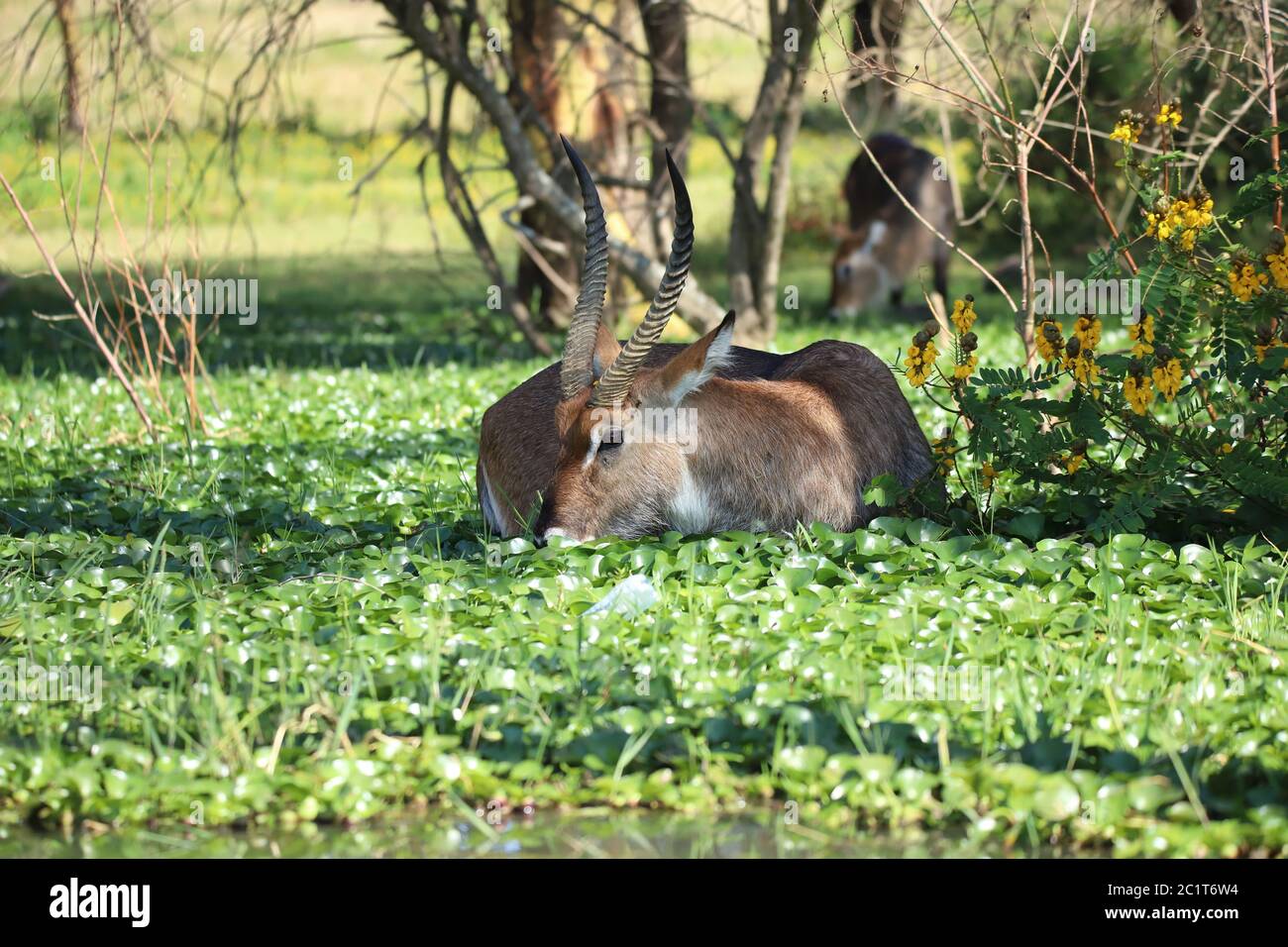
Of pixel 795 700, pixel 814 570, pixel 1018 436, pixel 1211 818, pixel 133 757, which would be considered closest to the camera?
pixel 1211 818

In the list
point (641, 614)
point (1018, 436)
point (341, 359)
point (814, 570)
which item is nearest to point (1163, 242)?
point (1018, 436)

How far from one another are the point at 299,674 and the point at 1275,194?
11.5 feet

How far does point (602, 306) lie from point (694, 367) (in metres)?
0.39

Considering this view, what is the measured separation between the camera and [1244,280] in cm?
516

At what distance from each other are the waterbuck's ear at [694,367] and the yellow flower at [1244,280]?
1655mm

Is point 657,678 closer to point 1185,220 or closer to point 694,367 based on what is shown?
point 694,367

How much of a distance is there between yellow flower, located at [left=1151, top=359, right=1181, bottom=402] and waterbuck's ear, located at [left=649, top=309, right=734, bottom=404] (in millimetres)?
1422

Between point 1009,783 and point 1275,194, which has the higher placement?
point 1275,194

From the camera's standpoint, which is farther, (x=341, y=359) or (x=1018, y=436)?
(x=341, y=359)

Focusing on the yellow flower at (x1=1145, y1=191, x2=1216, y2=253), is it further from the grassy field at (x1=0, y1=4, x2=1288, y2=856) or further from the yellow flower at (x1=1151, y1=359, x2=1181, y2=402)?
the grassy field at (x1=0, y1=4, x2=1288, y2=856)

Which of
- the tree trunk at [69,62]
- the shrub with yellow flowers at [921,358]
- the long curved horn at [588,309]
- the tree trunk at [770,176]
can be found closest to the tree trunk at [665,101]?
the tree trunk at [770,176]

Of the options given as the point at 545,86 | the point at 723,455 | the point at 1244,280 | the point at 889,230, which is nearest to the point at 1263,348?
the point at 1244,280

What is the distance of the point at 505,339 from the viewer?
1326cm

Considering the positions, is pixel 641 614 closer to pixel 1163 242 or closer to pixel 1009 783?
pixel 1009 783
